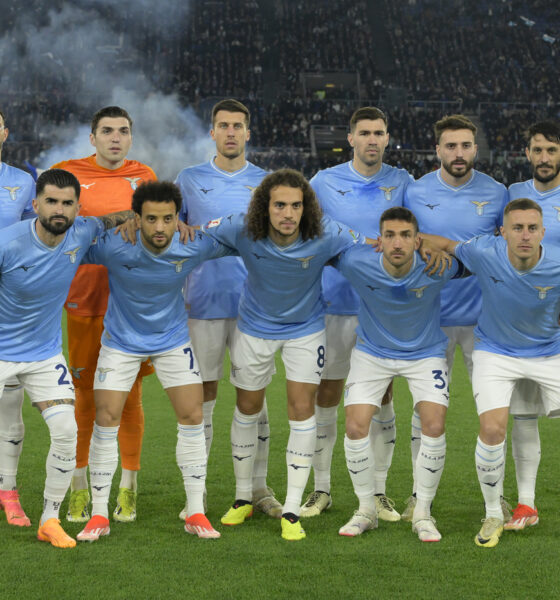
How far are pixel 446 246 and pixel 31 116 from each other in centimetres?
2229

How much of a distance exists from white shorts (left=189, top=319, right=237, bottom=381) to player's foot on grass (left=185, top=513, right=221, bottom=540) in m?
0.80

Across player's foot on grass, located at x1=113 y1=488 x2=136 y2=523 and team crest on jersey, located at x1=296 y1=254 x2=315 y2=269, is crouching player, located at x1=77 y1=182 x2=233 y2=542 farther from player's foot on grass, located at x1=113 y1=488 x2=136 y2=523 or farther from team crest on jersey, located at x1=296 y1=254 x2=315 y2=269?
team crest on jersey, located at x1=296 y1=254 x2=315 y2=269

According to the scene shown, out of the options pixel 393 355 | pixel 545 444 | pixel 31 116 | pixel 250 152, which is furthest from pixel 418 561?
pixel 31 116

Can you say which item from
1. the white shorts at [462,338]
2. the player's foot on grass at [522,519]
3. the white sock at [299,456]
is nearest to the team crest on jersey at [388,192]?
the white shorts at [462,338]

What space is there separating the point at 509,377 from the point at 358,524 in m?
1.14

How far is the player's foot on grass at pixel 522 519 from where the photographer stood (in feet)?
14.8

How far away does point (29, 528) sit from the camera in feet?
15.0

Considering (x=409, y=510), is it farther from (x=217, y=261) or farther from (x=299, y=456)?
(x=217, y=261)

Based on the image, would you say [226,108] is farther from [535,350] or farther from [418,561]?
[418,561]

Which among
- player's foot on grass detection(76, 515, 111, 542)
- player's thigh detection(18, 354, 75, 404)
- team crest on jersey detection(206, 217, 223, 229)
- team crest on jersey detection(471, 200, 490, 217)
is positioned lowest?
player's foot on grass detection(76, 515, 111, 542)

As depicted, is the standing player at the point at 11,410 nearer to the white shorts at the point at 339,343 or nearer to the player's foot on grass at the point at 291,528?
the player's foot on grass at the point at 291,528

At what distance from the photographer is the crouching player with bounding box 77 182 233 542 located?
430 centimetres

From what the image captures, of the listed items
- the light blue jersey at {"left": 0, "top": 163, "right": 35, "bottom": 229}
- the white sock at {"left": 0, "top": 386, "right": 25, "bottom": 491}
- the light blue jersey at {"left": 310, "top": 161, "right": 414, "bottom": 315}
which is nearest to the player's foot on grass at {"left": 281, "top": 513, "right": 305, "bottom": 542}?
the light blue jersey at {"left": 310, "top": 161, "right": 414, "bottom": 315}

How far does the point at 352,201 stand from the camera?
4.88 meters
